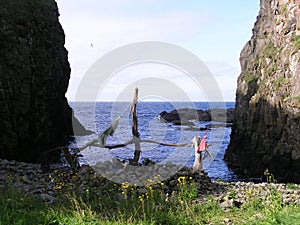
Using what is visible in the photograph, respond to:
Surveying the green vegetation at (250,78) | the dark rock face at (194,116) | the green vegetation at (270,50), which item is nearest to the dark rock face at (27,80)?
the green vegetation at (250,78)

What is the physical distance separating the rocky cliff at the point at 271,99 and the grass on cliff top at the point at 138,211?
14178 millimetres

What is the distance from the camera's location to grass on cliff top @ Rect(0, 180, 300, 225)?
23.4ft

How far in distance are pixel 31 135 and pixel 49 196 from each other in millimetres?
18201

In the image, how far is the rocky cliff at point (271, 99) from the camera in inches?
944

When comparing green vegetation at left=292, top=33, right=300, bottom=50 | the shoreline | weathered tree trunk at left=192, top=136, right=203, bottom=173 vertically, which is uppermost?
green vegetation at left=292, top=33, right=300, bottom=50

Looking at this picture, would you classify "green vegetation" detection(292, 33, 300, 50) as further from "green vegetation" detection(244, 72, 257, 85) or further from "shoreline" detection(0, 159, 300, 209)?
"shoreline" detection(0, 159, 300, 209)

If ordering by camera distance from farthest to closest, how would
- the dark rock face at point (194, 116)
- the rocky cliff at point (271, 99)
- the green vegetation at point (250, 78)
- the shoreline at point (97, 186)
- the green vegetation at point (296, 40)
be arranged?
the dark rock face at point (194, 116) < the green vegetation at point (250, 78) < the green vegetation at point (296, 40) < the rocky cliff at point (271, 99) < the shoreline at point (97, 186)

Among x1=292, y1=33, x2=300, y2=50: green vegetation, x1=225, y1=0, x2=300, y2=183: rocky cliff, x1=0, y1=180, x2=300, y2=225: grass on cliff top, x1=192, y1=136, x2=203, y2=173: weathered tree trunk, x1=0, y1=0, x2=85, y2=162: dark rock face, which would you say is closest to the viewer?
x1=0, y1=180, x2=300, y2=225: grass on cliff top

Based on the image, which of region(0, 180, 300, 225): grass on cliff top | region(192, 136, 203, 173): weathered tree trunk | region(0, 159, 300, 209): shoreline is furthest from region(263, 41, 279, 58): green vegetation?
region(0, 180, 300, 225): grass on cliff top

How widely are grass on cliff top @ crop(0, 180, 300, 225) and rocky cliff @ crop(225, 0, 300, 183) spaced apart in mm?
14178

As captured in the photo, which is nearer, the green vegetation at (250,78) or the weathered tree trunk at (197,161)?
the weathered tree trunk at (197,161)

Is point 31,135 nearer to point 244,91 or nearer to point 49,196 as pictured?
point 49,196

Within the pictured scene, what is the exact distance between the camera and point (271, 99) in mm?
28250

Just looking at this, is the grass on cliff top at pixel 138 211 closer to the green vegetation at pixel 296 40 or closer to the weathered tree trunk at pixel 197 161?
the weathered tree trunk at pixel 197 161
